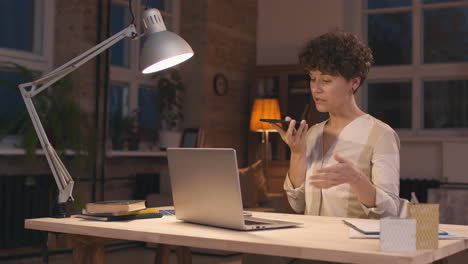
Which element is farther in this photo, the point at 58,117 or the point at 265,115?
the point at 265,115

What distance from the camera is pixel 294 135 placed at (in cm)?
240

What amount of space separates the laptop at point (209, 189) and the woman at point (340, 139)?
0.41 metres

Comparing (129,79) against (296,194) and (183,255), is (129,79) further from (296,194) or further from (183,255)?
(296,194)

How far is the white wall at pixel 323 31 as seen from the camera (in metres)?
7.02

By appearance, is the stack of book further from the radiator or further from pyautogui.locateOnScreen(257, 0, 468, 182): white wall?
pyautogui.locateOnScreen(257, 0, 468, 182): white wall

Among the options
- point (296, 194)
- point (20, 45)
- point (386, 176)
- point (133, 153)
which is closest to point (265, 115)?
point (133, 153)

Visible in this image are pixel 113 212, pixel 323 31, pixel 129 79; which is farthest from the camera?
pixel 323 31

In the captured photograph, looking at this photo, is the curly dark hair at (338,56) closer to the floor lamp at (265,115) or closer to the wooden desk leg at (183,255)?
the wooden desk leg at (183,255)

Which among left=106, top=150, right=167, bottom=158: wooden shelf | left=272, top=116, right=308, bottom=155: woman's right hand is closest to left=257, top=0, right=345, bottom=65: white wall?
left=106, top=150, right=167, bottom=158: wooden shelf

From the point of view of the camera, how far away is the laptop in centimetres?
194

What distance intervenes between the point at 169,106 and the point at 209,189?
507 cm

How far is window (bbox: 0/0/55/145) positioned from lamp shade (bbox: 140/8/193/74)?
3210 mm

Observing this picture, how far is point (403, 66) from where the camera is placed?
7625 millimetres

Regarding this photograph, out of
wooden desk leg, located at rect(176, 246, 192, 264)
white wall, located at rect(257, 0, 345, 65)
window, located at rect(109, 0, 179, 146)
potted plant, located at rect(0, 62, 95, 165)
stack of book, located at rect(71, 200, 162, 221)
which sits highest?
white wall, located at rect(257, 0, 345, 65)
